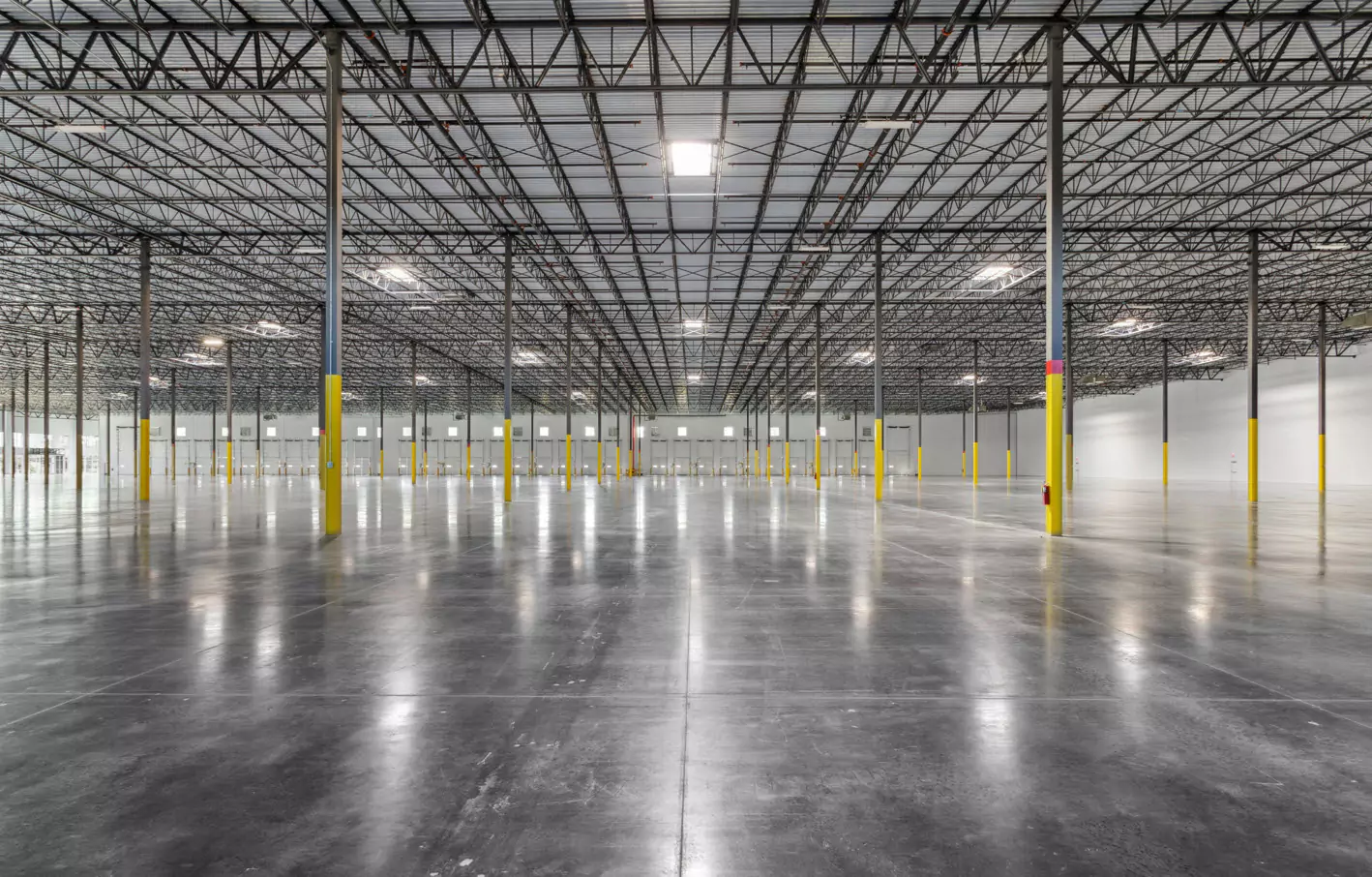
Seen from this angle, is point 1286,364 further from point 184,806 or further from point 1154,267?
point 184,806

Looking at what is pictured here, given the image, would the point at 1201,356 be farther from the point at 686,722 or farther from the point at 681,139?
the point at 686,722

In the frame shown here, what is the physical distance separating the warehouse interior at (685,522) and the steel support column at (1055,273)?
0.31 feet

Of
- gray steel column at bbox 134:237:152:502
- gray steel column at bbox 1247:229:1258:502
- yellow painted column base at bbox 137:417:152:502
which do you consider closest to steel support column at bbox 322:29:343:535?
yellow painted column base at bbox 137:417:152:502

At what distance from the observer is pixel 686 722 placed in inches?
156

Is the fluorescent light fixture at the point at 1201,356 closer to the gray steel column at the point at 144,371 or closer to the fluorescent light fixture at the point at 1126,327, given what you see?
the fluorescent light fixture at the point at 1126,327

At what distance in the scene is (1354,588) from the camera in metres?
8.09

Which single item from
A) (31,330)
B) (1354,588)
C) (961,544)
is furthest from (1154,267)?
(31,330)

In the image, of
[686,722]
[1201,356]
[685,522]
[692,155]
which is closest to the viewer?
[686,722]

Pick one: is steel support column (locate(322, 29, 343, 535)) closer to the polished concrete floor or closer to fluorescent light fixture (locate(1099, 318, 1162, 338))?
the polished concrete floor

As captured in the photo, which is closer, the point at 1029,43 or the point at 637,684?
the point at 637,684

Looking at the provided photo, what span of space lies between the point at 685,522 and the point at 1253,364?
827 inches

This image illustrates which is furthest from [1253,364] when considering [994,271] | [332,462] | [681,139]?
[332,462]

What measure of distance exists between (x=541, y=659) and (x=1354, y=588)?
904cm

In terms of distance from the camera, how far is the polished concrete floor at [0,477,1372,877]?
269 cm
